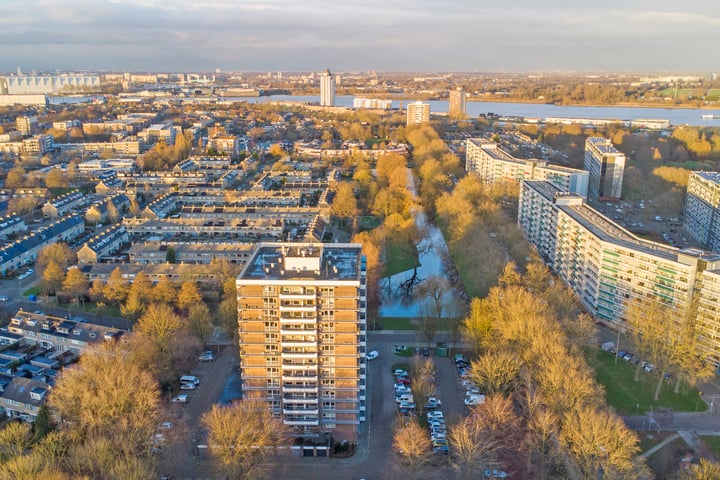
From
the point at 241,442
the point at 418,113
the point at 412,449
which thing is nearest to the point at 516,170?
the point at 412,449

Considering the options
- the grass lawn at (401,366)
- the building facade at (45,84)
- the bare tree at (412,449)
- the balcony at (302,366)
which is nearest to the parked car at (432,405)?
the grass lawn at (401,366)

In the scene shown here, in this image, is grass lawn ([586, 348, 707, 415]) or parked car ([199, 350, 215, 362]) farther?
parked car ([199, 350, 215, 362])

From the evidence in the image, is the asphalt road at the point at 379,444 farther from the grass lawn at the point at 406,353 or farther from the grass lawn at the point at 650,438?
the grass lawn at the point at 650,438

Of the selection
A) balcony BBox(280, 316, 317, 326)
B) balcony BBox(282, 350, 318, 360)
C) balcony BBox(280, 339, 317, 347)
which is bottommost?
balcony BBox(282, 350, 318, 360)

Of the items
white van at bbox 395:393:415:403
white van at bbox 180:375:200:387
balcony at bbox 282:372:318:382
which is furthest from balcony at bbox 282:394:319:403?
white van at bbox 180:375:200:387

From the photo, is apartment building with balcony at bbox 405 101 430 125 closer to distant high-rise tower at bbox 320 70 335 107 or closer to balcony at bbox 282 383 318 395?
distant high-rise tower at bbox 320 70 335 107

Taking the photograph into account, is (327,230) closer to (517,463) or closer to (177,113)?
(517,463)

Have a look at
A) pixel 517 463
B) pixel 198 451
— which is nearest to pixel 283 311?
pixel 198 451

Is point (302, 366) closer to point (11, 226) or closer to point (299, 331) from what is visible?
point (299, 331)

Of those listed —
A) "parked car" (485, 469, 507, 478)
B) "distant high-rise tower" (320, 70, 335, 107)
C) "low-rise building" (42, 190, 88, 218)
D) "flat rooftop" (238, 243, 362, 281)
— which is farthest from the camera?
"distant high-rise tower" (320, 70, 335, 107)
